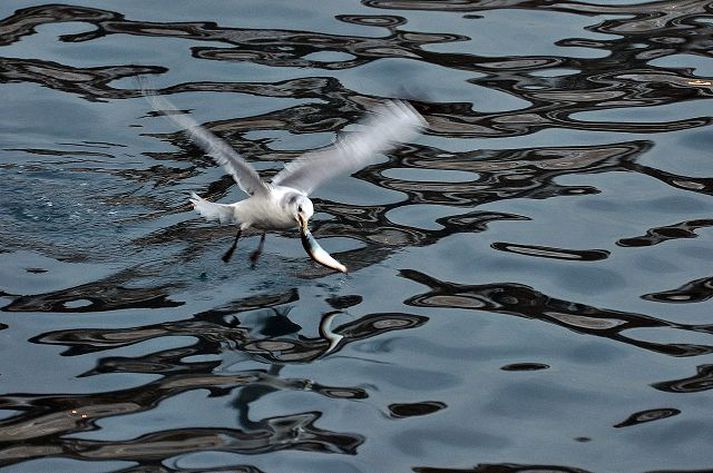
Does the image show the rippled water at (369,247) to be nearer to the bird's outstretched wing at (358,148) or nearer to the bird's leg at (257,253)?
the bird's leg at (257,253)

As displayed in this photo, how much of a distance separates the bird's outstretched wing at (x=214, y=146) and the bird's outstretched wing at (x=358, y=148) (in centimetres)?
38

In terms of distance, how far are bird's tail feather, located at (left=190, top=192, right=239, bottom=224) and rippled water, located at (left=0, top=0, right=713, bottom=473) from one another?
12.2 inches

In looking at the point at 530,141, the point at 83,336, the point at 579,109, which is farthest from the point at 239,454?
the point at 579,109

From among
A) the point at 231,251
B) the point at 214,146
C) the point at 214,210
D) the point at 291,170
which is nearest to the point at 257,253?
the point at 231,251

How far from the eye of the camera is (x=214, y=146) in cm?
882

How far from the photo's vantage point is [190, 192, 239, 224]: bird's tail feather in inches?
364

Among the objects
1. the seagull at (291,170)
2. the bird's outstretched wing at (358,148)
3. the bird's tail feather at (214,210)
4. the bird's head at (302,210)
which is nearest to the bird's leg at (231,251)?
the seagull at (291,170)

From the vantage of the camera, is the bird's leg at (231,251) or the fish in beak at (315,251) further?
the bird's leg at (231,251)

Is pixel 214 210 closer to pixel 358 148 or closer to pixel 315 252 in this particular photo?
pixel 315 252

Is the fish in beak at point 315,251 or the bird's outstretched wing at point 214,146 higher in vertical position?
the bird's outstretched wing at point 214,146

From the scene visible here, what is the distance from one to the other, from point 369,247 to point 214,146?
1350 millimetres

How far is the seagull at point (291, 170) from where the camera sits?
8.95 meters

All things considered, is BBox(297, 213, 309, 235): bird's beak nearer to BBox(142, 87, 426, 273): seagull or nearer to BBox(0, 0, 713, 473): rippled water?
BBox(142, 87, 426, 273): seagull

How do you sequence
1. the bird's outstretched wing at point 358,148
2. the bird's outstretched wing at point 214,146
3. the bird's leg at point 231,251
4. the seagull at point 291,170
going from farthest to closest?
the bird's leg at point 231,251, the bird's outstretched wing at point 358,148, the seagull at point 291,170, the bird's outstretched wing at point 214,146
